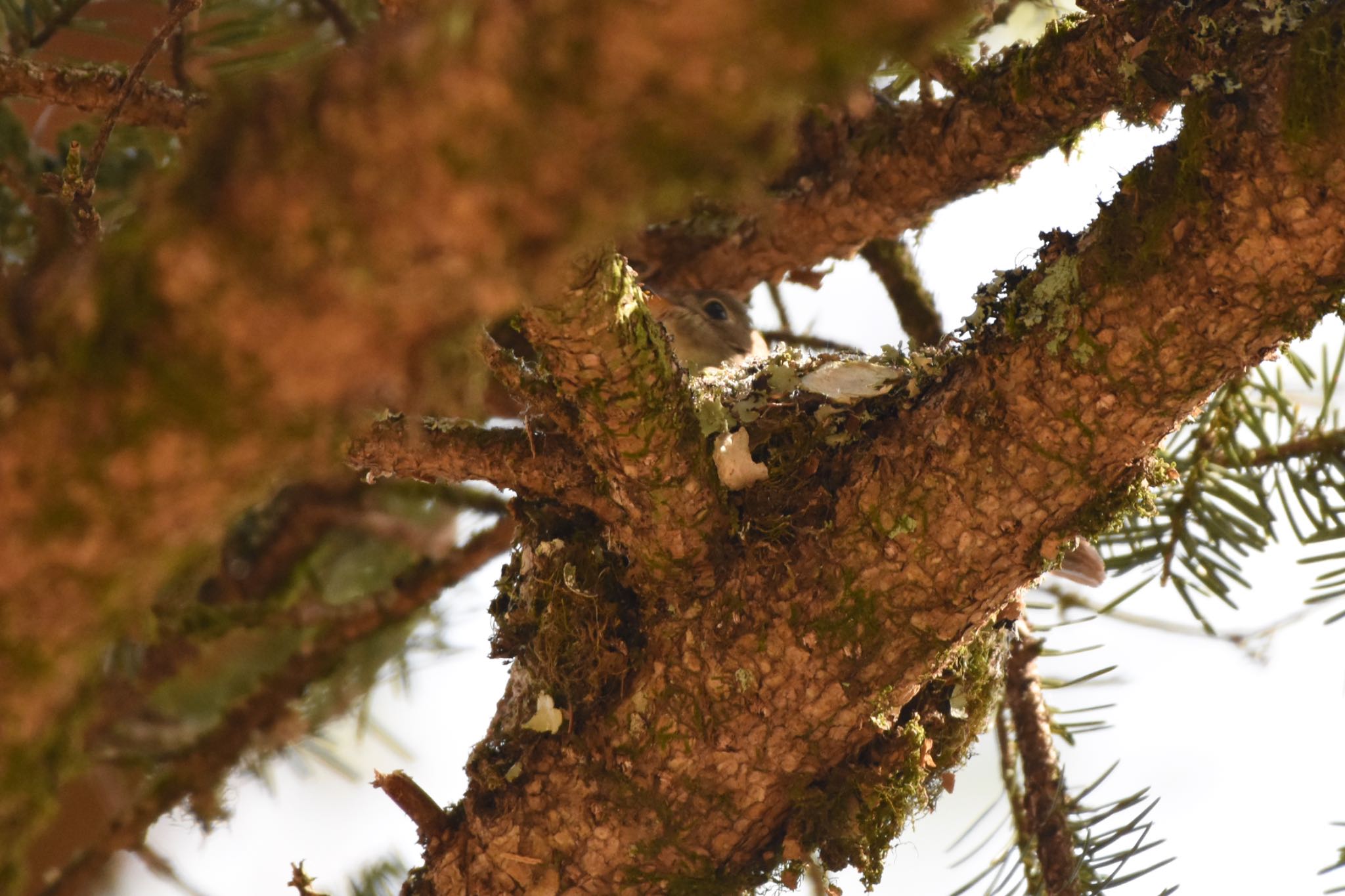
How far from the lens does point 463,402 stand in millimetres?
727

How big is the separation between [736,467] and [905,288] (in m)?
1.32

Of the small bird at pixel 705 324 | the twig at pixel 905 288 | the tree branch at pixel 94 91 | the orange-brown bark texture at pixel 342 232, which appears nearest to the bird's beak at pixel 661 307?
the small bird at pixel 705 324

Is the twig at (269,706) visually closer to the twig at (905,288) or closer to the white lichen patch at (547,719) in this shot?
the white lichen patch at (547,719)

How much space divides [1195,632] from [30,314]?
266cm

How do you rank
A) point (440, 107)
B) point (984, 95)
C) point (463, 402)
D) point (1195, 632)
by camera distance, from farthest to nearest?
point (1195, 632)
point (984, 95)
point (463, 402)
point (440, 107)

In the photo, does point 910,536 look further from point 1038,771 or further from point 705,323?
point 705,323

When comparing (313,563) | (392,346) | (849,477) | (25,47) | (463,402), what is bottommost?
(392,346)

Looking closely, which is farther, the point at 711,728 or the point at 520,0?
the point at 711,728

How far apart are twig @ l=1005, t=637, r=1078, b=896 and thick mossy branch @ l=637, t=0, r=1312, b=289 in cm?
93

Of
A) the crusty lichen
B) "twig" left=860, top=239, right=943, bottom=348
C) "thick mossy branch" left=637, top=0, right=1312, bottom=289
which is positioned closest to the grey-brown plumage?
the crusty lichen

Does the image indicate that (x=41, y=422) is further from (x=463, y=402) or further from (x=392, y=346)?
(x=463, y=402)

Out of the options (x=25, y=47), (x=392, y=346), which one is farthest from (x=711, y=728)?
(x=25, y=47)

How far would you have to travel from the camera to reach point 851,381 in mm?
1793

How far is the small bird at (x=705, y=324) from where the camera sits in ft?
9.70
